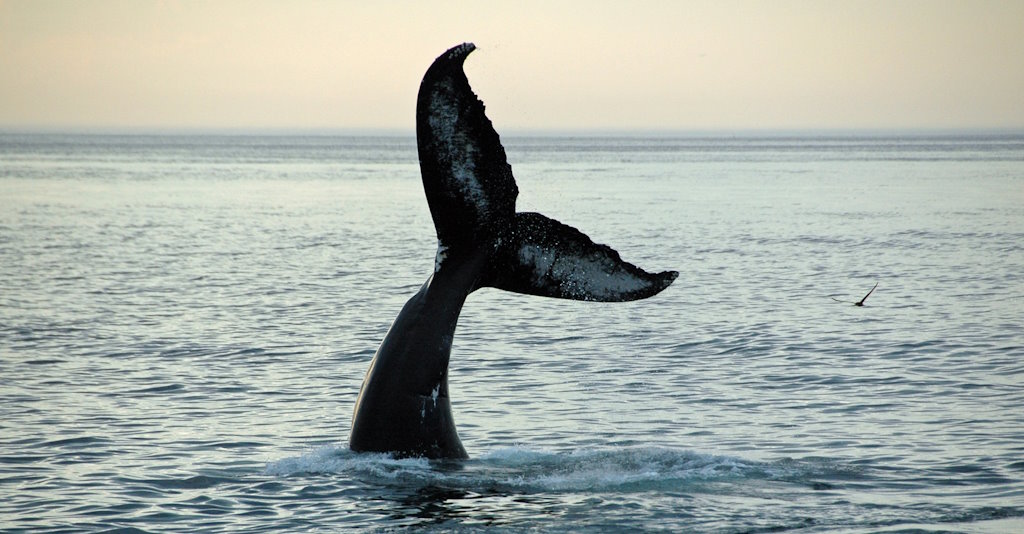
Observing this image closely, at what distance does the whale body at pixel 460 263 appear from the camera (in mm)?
9773

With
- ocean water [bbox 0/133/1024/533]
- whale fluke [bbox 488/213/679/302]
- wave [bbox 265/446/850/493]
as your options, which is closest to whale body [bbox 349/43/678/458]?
whale fluke [bbox 488/213/679/302]

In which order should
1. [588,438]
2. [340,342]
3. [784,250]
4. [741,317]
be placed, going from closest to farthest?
[588,438] → [340,342] → [741,317] → [784,250]

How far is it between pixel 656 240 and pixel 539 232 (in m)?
29.4

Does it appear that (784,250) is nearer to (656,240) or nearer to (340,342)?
(656,240)

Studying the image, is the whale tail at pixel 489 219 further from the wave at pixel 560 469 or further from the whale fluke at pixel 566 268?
the wave at pixel 560 469

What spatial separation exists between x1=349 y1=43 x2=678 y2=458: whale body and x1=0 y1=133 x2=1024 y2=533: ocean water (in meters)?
0.75

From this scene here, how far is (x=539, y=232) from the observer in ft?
33.3

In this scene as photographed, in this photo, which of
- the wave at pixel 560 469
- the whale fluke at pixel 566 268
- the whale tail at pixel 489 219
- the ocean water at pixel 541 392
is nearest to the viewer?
the whale tail at pixel 489 219

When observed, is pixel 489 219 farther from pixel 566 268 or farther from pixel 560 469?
pixel 560 469

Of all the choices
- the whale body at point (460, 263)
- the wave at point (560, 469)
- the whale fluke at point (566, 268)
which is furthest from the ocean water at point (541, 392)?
the whale fluke at point (566, 268)

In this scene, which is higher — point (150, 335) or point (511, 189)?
point (511, 189)

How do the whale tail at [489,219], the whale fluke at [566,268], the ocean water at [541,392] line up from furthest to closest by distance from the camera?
the ocean water at [541,392]
the whale fluke at [566,268]
the whale tail at [489,219]

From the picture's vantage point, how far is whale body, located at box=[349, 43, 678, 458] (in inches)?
385

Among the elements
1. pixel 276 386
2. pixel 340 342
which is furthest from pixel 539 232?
pixel 340 342
